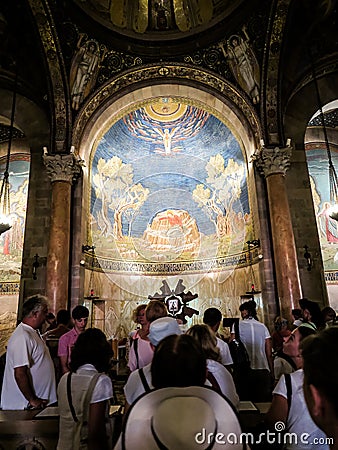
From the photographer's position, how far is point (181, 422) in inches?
45.7

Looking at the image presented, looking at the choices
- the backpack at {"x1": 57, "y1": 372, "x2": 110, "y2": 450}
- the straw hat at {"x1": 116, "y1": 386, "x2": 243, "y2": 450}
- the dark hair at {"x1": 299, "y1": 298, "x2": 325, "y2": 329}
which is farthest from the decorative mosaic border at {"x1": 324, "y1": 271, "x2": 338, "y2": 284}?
the straw hat at {"x1": 116, "y1": 386, "x2": 243, "y2": 450}

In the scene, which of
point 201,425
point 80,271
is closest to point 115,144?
point 80,271

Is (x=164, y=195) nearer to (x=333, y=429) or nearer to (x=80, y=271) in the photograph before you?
(x=80, y=271)

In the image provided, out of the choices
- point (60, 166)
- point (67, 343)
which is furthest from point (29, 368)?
point (60, 166)

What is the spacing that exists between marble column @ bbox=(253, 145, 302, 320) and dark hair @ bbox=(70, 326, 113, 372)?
6.78 metres

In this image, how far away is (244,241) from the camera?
1107 cm

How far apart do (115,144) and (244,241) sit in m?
6.13

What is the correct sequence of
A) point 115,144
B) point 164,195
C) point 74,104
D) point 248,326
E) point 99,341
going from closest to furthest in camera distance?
point 99,341
point 248,326
point 74,104
point 115,144
point 164,195

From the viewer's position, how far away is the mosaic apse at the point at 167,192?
12164 mm

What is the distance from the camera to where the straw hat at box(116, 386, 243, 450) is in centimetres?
115

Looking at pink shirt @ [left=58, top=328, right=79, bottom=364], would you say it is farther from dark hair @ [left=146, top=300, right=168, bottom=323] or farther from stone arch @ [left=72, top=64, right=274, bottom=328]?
stone arch @ [left=72, top=64, right=274, bottom=328]

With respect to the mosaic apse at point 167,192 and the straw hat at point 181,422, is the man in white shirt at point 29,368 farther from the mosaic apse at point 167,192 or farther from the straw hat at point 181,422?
the mosaic apse at point 167,192

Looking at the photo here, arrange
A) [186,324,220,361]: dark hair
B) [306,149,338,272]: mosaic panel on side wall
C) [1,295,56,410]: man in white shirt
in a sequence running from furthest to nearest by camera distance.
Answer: [306,149,338,272]: mosaic panel on side wall < [1,295,56,410]: man in white shirt < [186,324,220,361]: dark hair

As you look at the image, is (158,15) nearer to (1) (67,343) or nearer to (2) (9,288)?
(1) (67,343)
